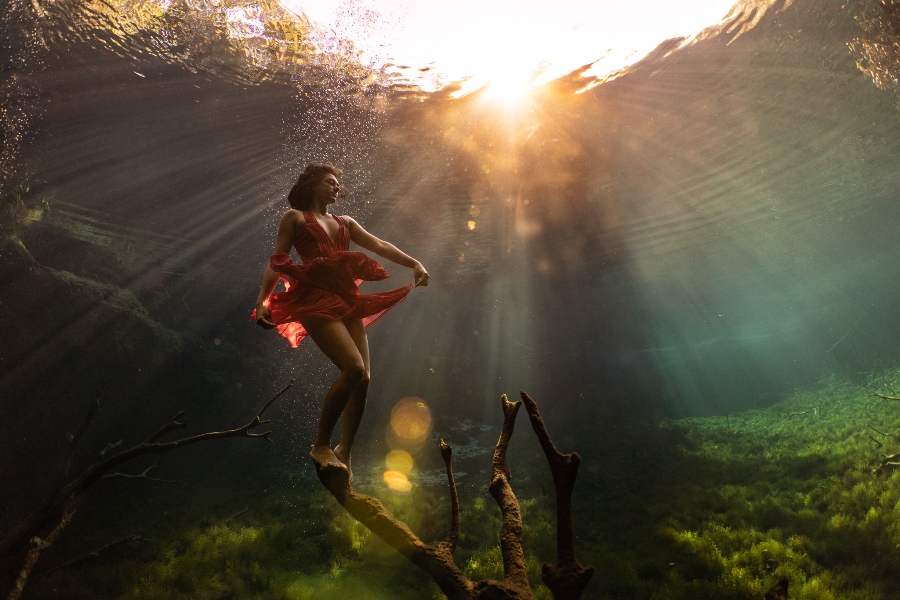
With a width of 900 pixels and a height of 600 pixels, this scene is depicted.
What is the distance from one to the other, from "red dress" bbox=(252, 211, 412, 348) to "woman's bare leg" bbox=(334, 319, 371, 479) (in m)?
0.08

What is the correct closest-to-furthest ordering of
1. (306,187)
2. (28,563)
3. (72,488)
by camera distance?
(306,187) → (28,563) → (72,488)

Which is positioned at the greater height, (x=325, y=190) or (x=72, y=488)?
(x=325, y=190)

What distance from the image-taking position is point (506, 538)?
5.29ft

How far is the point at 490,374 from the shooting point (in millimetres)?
25359

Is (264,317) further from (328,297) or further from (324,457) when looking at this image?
(324,457)

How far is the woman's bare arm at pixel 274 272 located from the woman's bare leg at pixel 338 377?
24 centimetres

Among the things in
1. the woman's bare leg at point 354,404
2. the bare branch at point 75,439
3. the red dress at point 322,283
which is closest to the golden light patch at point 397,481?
the bare branch at point 75,439

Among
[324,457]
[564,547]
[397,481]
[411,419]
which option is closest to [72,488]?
[324,457]

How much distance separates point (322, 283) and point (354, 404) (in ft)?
2.32

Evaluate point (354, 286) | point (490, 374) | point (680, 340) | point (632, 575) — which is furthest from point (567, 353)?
point (680, 340)

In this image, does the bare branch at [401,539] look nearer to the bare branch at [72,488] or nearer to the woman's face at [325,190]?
the woman's face at [325,190]

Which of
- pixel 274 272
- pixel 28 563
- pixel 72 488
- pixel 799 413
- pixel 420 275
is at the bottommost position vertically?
pixel 799 413

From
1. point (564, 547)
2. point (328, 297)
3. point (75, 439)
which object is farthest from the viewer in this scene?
point (75, 439)

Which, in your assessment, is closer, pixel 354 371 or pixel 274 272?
pixel 354 371
